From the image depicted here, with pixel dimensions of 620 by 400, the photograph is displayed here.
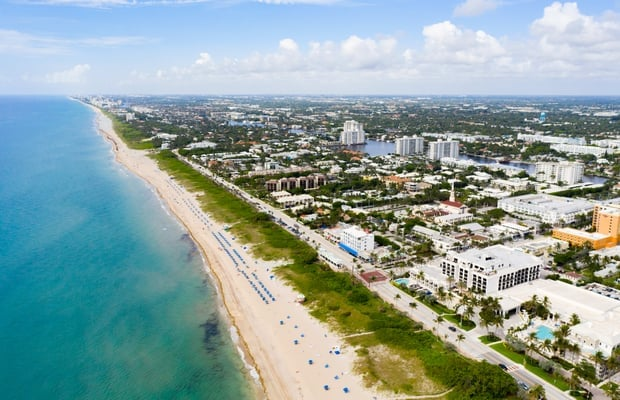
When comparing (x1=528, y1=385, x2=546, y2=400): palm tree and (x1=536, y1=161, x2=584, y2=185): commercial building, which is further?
(x1=536, y1=161, x2=584, y2=185): commercial building

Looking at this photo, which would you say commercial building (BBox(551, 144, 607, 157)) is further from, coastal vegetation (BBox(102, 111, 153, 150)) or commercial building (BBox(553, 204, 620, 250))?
coastal vegetation (BBox(102, 111, 153, 150))

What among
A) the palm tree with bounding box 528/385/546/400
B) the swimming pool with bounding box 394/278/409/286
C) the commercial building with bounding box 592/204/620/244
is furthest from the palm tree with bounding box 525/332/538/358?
the commercial building with bounding box 592/204/620/244

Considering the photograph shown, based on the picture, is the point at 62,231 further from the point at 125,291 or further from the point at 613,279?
the point at 613,279

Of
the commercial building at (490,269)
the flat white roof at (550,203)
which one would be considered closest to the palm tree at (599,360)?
the commercial building at (490,269)

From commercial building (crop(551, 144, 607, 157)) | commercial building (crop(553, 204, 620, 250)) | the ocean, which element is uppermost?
commercial building (crop(551, 144, 607, 157))

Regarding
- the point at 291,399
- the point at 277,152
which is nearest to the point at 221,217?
the point at 291,399

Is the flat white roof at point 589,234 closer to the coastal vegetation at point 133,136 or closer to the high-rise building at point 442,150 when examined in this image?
the high-rise building at point 442,150

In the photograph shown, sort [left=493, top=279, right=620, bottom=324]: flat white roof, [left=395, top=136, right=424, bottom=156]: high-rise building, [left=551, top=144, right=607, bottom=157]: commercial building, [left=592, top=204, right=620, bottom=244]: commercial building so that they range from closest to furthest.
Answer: [left=493, top=279, right=620, bottom=324]: flat white roof → [left=592, top=204, right=620, bottom=244]: commercial building → [left=551, top=144, right=607, bottom=157]: commercial building → [left=395, top=136, right=424, bottom=156]: high-rise building
